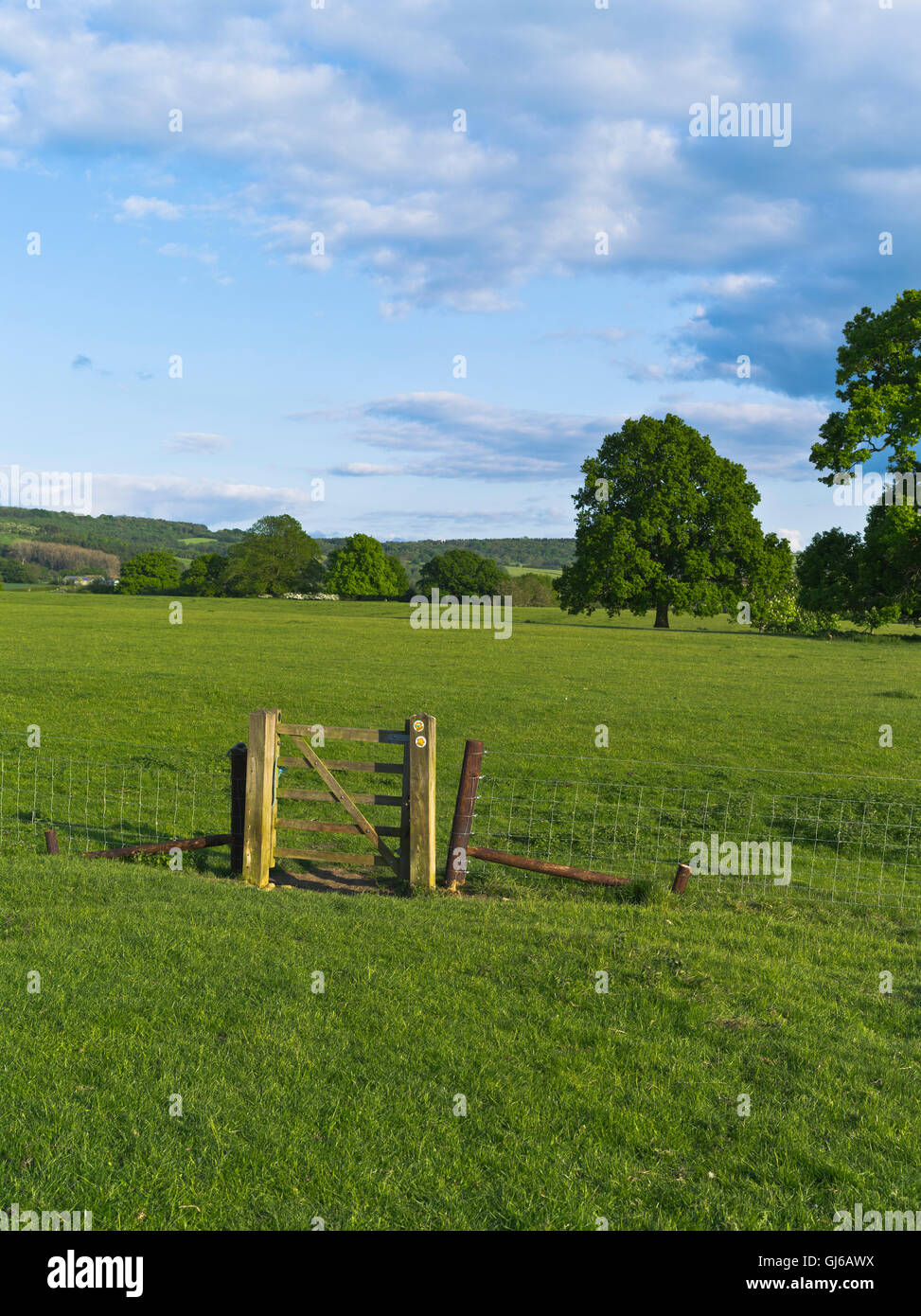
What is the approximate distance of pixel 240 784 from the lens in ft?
38.9

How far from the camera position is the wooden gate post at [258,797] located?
1138 cm

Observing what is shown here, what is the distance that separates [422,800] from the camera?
11227mm

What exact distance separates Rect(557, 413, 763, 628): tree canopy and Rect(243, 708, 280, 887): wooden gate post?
57.4 metres

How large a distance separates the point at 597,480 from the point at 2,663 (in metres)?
49.3

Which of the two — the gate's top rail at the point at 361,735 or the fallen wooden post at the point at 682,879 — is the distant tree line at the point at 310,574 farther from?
the fallen wooden post at the point at 682,879

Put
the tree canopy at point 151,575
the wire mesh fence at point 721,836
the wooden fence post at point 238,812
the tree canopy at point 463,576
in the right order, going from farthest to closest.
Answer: the tree canopy at point 151,575, the tree canopy at point 463,576, the wire mesh fence at point 721,836, the wooden fence post at point 238,812

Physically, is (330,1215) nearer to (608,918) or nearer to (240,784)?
(608,918)

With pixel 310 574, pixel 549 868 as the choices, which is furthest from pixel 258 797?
pixel 310 574

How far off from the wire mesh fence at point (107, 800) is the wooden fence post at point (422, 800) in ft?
14.6

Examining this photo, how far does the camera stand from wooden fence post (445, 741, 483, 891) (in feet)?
37.2

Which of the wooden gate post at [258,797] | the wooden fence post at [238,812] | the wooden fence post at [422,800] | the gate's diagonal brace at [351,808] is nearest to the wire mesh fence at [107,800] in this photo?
the wooden fence post at [238,812]

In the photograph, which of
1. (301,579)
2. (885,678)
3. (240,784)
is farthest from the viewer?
(301,579)

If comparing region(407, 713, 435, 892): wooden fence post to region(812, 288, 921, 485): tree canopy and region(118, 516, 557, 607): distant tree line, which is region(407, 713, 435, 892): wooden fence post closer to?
region(812, 288, 921, 485): tree canopy
